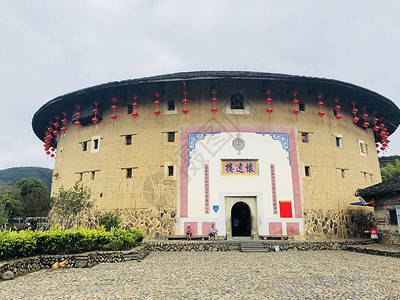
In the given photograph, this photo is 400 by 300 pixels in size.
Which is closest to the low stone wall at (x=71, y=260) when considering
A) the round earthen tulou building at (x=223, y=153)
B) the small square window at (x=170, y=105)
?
the round earthen tulou building at (x=223, y=153)

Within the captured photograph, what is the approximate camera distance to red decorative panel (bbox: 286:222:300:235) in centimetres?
1309

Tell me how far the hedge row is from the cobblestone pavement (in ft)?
2.59

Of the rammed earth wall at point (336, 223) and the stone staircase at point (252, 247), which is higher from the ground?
the rammed earth wall at point (336, 223)

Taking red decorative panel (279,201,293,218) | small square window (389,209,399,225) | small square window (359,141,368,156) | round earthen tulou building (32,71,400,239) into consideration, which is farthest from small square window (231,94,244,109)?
small square window (389,209,399,225)

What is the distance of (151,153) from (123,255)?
6.22 m

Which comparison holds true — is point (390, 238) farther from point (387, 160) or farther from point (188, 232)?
point (387, 160)

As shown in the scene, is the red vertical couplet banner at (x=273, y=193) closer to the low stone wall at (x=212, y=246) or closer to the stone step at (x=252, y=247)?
the low stone wall at (x=212, y=246)

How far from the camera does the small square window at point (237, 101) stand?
14648 millimetres

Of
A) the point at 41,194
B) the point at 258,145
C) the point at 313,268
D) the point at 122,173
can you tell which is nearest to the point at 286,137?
the point at 258,145

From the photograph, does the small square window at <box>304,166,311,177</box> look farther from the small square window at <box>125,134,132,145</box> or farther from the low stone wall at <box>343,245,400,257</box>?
the small square window at <box>125,134,132,145</box>

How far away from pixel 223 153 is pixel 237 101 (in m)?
3.05

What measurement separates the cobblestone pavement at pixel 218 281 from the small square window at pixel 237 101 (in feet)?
27.1

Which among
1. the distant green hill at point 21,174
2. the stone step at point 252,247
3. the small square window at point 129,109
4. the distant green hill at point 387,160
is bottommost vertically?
the stone step at point 252,247

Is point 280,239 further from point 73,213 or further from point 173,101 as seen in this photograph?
A: point 73,213
